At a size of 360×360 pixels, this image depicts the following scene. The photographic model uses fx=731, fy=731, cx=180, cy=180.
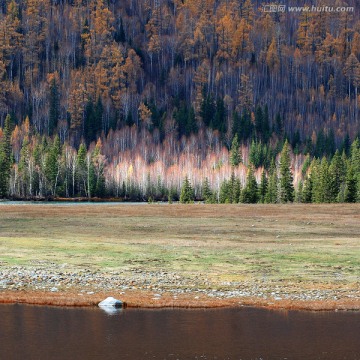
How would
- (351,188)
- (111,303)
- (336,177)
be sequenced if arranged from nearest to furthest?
(111,303), (351,188), (336,177)

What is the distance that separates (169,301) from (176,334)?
5021mm

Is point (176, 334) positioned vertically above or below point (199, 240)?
above

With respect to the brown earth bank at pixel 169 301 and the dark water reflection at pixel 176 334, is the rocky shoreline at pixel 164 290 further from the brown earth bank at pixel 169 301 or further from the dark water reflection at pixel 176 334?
the dark water reflection at pixel 176 334

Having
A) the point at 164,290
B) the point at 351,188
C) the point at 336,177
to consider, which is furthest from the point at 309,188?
the point at 164,290

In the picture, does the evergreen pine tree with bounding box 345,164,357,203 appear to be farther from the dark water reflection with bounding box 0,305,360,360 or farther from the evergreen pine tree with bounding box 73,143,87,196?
the evergreen pine tree with bounding box 73,143,87,196

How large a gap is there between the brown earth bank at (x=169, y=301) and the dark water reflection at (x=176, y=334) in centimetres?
73

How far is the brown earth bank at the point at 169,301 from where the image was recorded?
30312mm

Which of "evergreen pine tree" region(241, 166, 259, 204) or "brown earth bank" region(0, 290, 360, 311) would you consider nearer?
"brown earth bank" region(0, 290, 360, 311)

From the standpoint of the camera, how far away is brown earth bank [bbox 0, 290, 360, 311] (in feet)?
99.5

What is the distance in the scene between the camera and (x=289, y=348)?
24.1 meters

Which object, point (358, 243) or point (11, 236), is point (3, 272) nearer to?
point (11, 236)

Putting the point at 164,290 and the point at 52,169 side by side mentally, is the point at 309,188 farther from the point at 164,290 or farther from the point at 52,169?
the point at 164,290

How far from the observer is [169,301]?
30.8 meters

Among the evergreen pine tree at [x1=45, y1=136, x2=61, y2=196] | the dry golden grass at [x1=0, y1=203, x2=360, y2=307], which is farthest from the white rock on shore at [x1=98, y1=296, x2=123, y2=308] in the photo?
the evergreen pine tree at [x1=45, y1=136, x2=61, y2=196]
